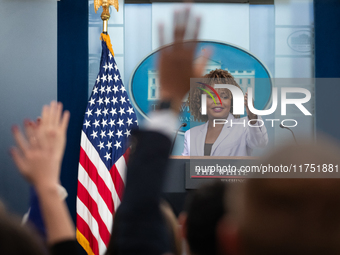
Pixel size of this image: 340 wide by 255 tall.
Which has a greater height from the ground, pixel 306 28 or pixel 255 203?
pixel 306 28

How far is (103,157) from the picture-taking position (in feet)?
12.0

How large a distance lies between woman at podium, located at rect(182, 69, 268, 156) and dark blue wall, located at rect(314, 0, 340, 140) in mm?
1167

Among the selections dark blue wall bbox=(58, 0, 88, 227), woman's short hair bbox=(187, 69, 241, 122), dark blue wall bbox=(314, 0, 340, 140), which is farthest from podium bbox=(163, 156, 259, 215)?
dark blue wall bbox=(314, 0, 340, 140)

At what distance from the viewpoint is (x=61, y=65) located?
4191 mm

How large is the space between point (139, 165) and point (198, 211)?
0.57 ft

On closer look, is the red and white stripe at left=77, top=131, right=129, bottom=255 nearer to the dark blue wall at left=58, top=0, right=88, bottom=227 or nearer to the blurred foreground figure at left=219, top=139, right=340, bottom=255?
the dark blue wall at left=58, top=0, right=88, bottom=227

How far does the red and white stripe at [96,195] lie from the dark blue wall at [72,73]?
0.52m

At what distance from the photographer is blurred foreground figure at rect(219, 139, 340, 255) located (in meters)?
0.46

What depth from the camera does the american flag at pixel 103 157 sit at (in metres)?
Answer: 3.53

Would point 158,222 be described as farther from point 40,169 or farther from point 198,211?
point 40,169

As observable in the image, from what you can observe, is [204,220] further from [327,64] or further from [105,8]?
[327,64]

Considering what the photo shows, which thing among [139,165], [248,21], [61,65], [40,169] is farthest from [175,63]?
[248,21]

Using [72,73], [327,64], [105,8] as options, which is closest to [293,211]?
[105,8]

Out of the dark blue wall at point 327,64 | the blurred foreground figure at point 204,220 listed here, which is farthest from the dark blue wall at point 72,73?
the blurred foreground figure at point 204,220
